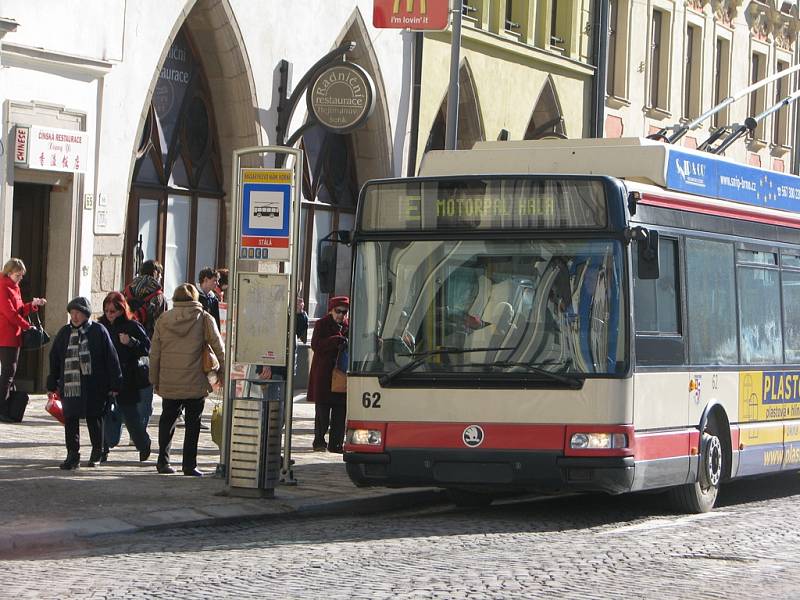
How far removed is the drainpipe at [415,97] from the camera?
96.1ft

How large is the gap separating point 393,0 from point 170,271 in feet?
15.3

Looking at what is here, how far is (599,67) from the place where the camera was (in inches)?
1423

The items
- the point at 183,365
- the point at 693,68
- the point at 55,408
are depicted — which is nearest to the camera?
the point at 183,365

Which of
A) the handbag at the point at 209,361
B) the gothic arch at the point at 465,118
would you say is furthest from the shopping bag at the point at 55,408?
the gothic arch at the point at 465,118

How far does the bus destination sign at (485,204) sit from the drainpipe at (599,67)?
2236 cm

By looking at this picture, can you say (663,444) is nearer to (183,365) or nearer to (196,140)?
(183,365)

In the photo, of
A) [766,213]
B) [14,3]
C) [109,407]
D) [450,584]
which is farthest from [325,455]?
[450,584]

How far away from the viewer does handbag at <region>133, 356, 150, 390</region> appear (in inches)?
627

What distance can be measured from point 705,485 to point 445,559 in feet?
13.3

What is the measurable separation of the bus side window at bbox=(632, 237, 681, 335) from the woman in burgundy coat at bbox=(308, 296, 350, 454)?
5.08 meters

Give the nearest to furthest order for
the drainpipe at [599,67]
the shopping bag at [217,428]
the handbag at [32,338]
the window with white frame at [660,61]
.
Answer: the shopping bag at [217,428] → the handbag at [32,338] → the drainpipe at [599,67] → the window with white frame at [660,61]

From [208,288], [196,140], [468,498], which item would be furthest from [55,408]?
[196,140]

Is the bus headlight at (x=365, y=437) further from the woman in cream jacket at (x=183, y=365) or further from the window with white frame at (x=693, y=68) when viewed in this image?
the window with white frame at (x=693, y=68)

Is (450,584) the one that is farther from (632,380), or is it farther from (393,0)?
(393,0)
